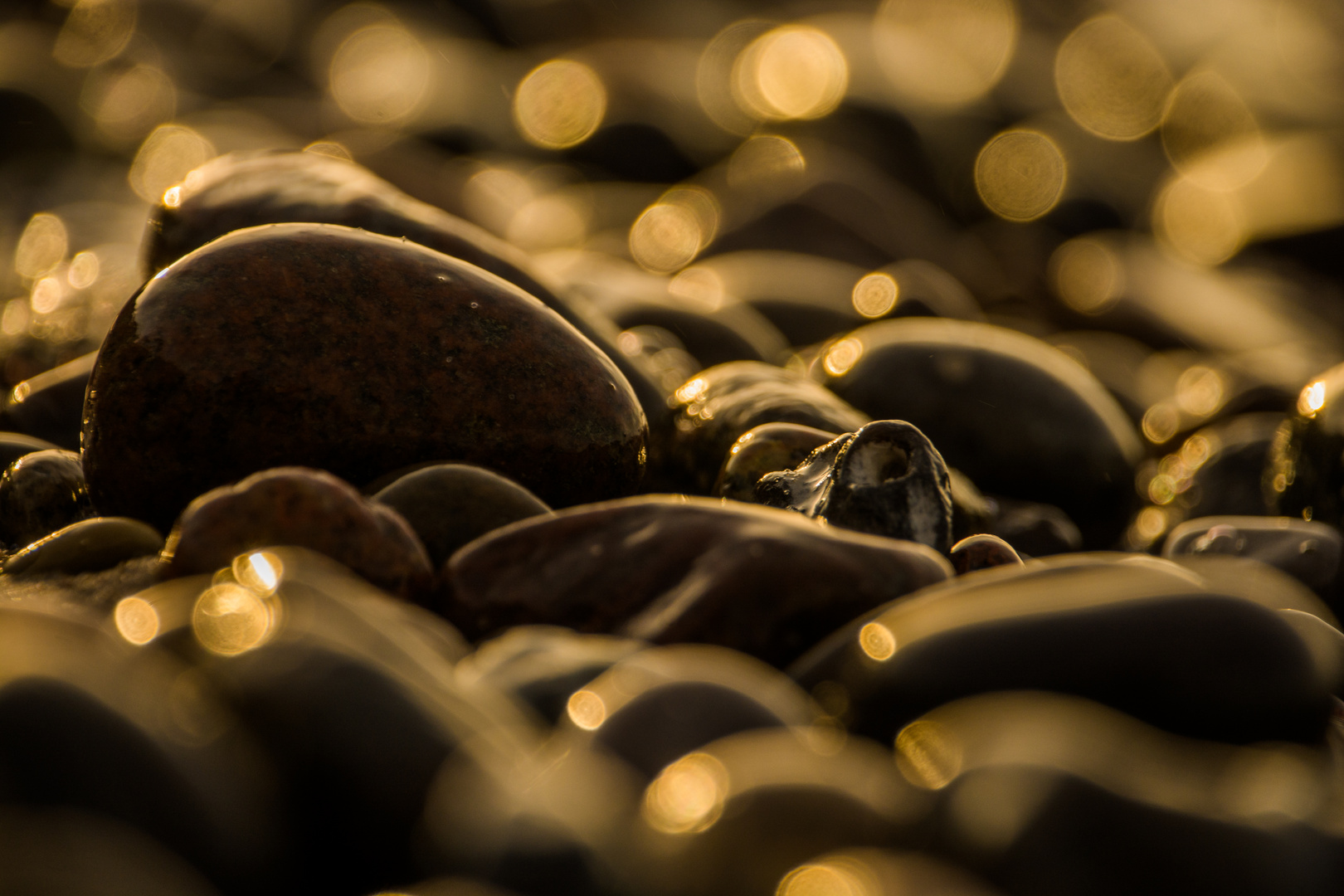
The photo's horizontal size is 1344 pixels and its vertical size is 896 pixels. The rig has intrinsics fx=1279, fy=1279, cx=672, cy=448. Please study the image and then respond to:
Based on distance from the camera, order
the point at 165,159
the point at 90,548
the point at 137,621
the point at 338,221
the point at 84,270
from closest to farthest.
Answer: the point at 137,621 < the point at 90,548 < the point at 338,221 < the point at 84,270 < the point at 165,159

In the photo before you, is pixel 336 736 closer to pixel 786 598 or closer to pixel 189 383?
pixel 786 598

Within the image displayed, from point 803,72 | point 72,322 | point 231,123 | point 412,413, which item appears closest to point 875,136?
point 803,72

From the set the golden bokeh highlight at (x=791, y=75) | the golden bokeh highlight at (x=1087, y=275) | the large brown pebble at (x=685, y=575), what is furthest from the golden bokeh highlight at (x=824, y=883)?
the golden bokeh highlight at (x=791, y=75)

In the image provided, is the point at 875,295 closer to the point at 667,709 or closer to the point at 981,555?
the point at 981,555

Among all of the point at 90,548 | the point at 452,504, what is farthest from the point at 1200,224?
the point at 90,548

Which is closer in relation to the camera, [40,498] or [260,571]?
[260,571]

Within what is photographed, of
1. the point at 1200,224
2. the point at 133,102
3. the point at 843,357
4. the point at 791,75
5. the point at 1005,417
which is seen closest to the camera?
the point at 1005,417
